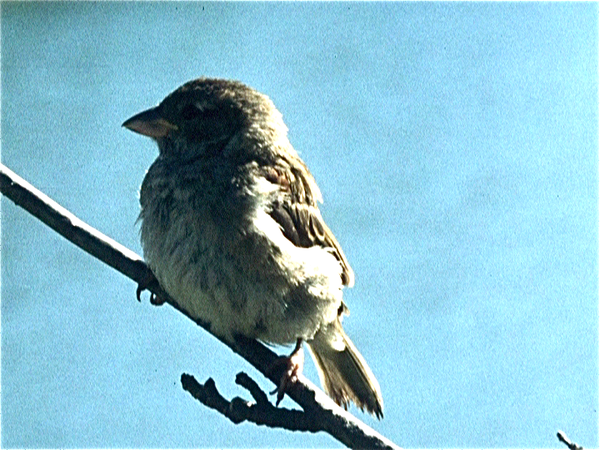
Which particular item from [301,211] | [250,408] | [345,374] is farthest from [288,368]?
[345,374]

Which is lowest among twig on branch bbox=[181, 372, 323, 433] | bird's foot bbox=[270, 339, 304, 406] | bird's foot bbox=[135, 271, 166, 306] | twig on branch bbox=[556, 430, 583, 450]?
twig on branch bbox=[556, 430, 583, 450]

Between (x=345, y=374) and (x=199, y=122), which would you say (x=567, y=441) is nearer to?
(x=345, y=374)

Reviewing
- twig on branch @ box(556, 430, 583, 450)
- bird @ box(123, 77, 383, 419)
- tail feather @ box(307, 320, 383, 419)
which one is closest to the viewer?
twig on branch @ box(556, 430, 583, 450)

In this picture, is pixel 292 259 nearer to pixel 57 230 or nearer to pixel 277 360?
pixel 277 360

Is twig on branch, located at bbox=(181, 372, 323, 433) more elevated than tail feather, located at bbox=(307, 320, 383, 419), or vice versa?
tail feather, located at bbox=(307, 320, 383, 419)

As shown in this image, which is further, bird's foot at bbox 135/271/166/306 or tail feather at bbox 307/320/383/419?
tail feather at bbox 307/320/383/419

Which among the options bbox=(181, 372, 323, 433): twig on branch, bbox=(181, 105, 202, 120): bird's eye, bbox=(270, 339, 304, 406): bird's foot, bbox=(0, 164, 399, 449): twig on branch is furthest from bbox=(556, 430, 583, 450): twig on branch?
bbox=(181, 105, 202, 120): bird's eye

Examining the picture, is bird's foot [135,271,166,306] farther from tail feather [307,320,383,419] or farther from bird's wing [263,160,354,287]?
tail feather [307,320,383,419]
